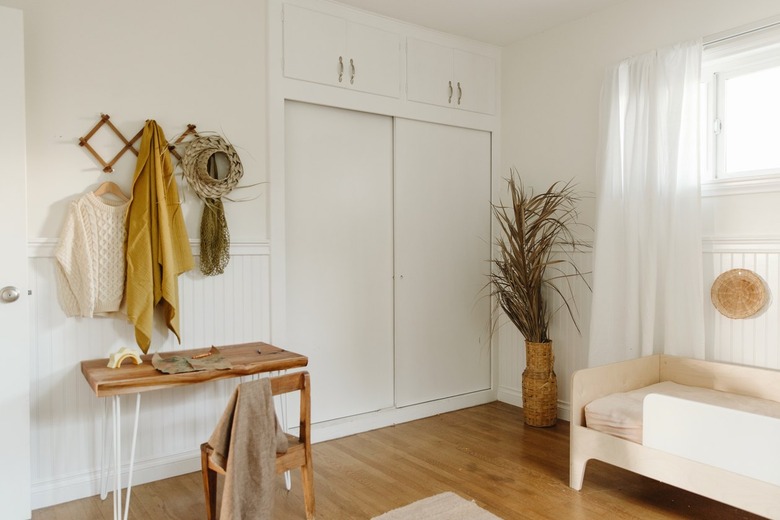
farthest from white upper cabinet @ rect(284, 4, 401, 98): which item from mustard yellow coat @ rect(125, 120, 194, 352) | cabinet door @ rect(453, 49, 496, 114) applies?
mustard yellow coat @ rect(125, 120, 194, 352)

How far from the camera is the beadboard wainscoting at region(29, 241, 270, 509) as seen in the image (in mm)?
2635

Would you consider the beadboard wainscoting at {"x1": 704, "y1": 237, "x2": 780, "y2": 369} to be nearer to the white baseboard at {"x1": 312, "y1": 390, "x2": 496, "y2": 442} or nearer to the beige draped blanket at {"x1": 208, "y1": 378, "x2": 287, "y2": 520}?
the white baseboard at {"x1": 312, "y1": 390, "x2": 496, "y2": 442}

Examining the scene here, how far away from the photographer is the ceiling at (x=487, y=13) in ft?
11.6

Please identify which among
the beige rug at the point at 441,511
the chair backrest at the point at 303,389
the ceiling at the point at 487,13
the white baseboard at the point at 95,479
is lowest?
the beige rug at the point at 441,511

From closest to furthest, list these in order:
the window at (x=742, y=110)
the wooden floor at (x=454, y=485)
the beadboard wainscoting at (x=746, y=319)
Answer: the wooden floor at (x=454, y=485) < the beadboard wainscoting at (x=746, y=319) < the window at (x=742, y=110)

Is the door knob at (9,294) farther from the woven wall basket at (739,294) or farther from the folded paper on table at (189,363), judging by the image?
the woven wall basket at (739,294)

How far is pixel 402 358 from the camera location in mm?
3926

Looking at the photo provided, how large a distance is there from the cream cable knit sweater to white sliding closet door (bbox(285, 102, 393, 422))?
979 mm

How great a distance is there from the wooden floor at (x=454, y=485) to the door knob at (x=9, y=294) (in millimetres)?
965

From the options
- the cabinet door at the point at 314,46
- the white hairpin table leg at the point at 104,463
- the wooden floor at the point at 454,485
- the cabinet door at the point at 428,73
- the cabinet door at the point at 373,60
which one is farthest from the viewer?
the cabinet door at the point at 428,73

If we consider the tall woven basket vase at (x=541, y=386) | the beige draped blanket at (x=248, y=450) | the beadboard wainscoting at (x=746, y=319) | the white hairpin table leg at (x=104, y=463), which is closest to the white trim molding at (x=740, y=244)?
the beadboard wainscoting at (x=746, y=319)

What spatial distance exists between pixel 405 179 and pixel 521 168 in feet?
3.00

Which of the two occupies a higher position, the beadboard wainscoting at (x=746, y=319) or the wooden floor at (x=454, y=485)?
the beadboard wainscoting at (x=746, y=319)

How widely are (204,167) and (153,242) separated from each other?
466 millimetres
